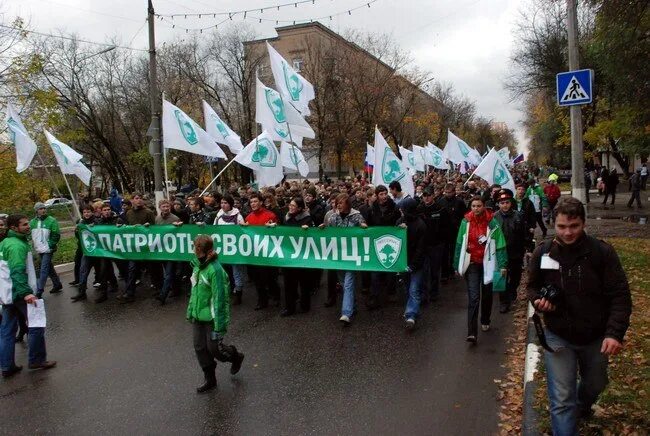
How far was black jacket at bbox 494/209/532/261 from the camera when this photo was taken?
7504 millimetres

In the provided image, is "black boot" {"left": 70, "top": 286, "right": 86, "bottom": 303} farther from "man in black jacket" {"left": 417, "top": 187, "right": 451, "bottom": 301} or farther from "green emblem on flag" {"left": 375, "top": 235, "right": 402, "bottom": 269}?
"man in black jacket" {"left": 417, "top": 187, "right": 451, "bottom": 301}

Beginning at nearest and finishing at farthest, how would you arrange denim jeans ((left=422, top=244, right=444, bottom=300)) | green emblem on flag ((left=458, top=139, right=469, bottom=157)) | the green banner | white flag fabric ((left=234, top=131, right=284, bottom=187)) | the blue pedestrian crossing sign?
the green banner < denim jeans ((left=422, top=244, right=444, bottom=300)) < the blue pedestrian crossing sign < white flag fabric ((left=234, top=131, right=284, bottom=187)) < green emblem on flag ((left=458, top=139, right=469, bottom=157))

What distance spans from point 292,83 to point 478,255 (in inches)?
240

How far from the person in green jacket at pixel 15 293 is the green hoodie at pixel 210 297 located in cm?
214

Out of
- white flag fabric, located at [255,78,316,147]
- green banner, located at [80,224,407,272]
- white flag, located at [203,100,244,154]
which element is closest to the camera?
green banner, located at [80,224,407,272]

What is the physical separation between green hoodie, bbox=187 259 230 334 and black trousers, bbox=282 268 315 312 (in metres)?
2.82

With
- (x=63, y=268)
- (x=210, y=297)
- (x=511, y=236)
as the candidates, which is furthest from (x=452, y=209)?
(x=63, y=268)

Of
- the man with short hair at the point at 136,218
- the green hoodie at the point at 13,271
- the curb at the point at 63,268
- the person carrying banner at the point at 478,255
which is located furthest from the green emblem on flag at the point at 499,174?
the curb at the point at 63,268

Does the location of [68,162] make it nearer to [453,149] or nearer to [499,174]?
[499,174]

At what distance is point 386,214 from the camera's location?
7.88 m

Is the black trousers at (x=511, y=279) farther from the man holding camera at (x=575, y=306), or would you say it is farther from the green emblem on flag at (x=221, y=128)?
the green emblem on flag at (x=221, y=128)

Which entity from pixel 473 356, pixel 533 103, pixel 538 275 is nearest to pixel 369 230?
pixel 473 356

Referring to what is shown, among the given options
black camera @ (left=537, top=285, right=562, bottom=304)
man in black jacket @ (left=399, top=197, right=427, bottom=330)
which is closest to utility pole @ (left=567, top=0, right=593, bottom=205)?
man in black jacket @ (left=399, top=197, right=427, bottom=330)

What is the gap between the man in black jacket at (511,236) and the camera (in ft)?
24.6
